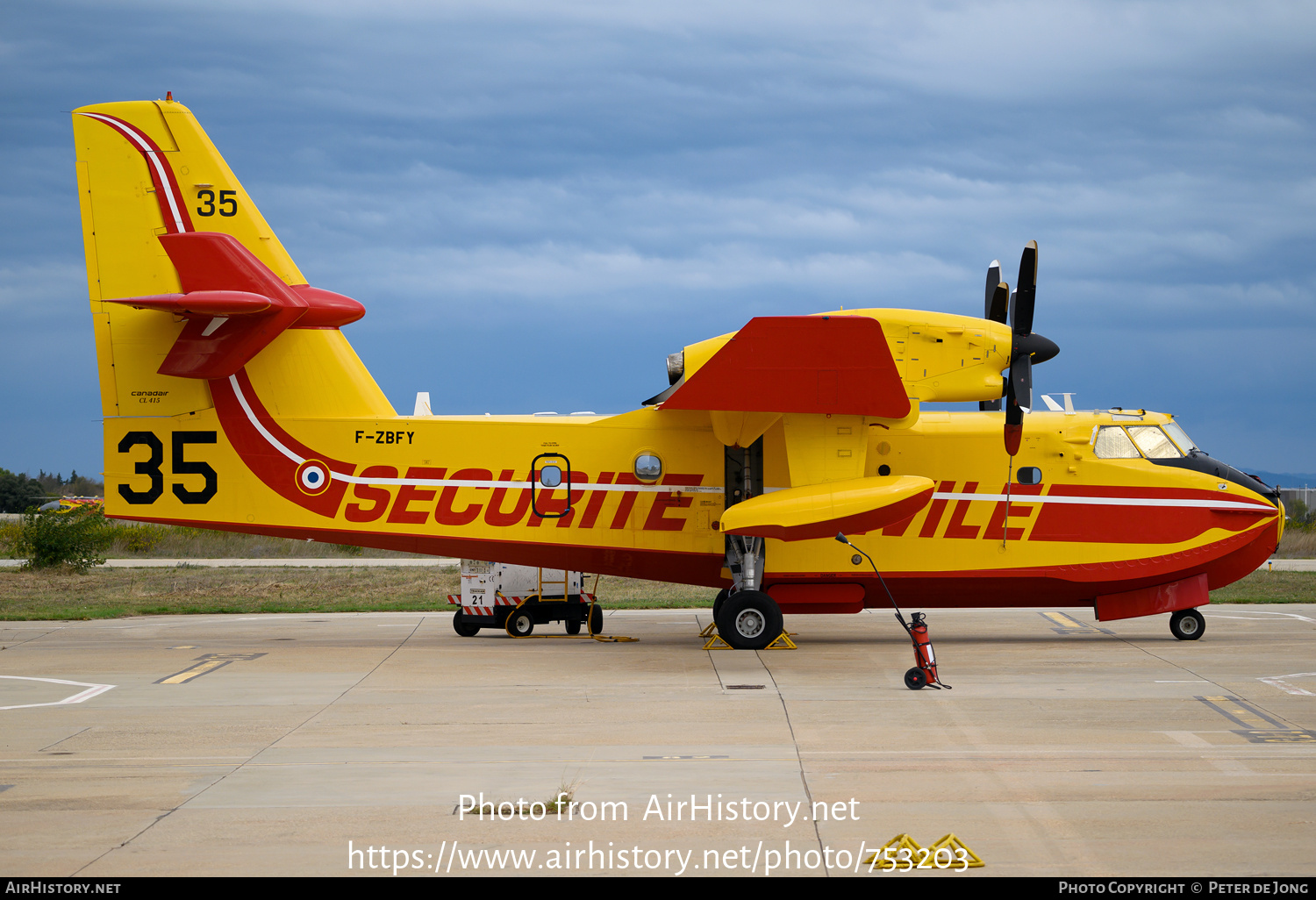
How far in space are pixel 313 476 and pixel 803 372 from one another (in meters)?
7.43

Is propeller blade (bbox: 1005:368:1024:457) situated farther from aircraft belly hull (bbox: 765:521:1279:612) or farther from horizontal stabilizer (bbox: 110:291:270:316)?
horizontal stabilizer (bbox: 110:291:270:316)

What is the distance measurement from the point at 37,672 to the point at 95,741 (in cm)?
518

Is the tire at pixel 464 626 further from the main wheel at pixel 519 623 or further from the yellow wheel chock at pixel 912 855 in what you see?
the yellow wheel chock at pixel 912 855

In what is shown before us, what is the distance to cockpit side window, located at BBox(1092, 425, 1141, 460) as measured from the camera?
16594mm

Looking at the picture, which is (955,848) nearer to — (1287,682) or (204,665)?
(1287,682)

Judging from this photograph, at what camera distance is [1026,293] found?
1435 centimetres

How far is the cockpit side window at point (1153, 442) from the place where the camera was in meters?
16.7

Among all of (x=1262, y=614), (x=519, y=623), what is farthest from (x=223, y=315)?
(x=1262, y=614)

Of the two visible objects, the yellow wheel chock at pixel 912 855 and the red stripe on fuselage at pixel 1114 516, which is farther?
the red stripe on fuselage at pixel 1114 516

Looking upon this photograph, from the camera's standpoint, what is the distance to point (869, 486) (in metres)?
14.5

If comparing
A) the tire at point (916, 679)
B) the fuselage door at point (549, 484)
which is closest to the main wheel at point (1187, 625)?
the tire at point (916, 679)

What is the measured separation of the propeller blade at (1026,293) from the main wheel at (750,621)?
511cm
